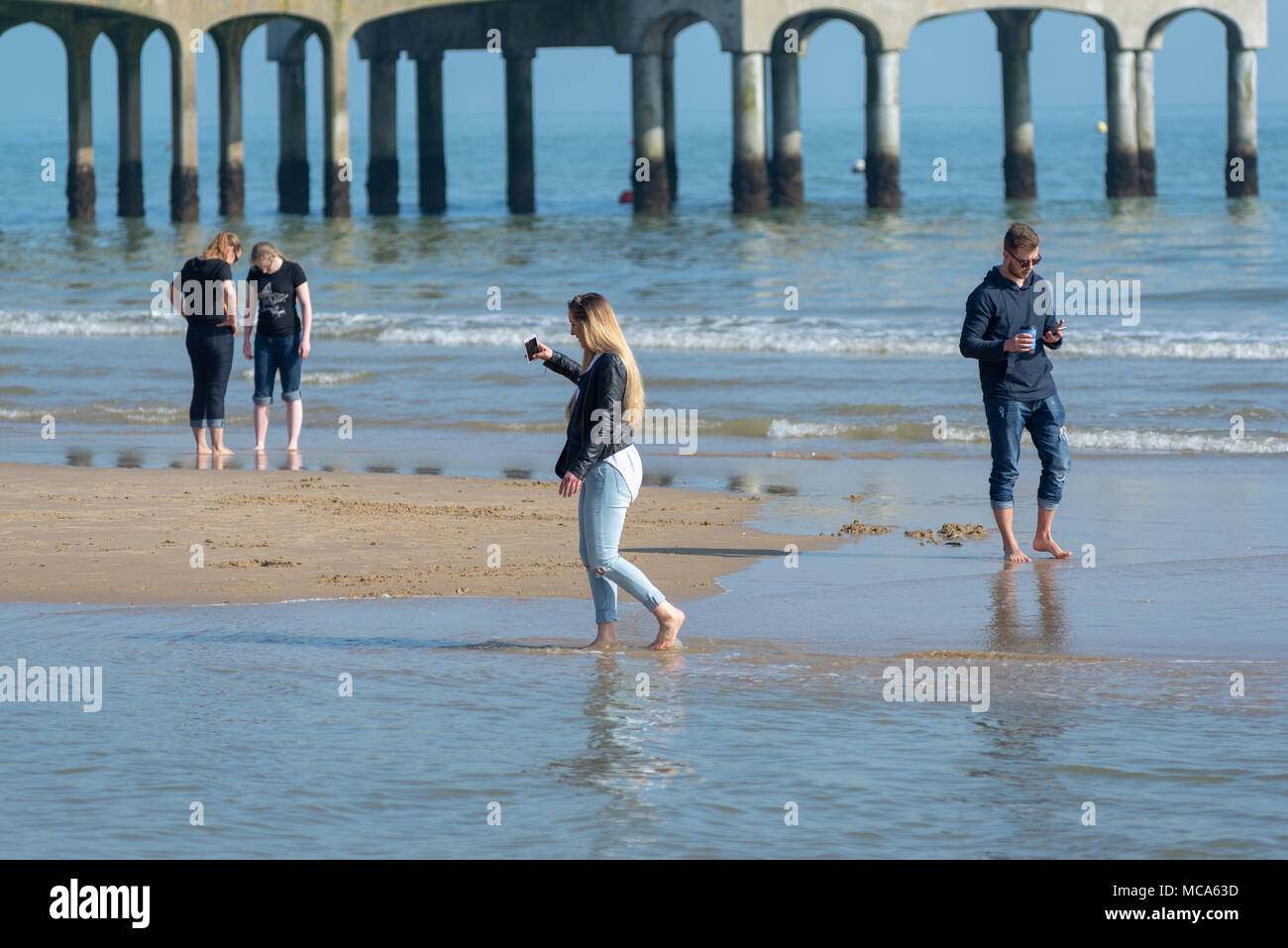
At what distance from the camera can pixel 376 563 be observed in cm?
891

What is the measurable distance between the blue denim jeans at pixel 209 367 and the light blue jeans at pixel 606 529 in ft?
18.8

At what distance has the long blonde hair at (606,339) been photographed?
6.77m

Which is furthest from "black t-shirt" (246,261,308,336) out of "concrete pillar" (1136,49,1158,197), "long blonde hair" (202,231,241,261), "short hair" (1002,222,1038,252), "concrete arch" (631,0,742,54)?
"concrete pillar" (1136,49,1158,197)

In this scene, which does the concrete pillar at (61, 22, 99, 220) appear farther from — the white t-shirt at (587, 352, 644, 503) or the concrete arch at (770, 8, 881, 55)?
the white t-shirt at (587, 352, 644, 503)

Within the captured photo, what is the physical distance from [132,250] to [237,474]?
87.5ft

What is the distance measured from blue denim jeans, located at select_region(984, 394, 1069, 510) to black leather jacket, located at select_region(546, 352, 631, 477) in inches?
95.5

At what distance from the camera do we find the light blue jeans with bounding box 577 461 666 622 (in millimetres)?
6953

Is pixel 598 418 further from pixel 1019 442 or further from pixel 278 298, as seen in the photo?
pixel 278 298

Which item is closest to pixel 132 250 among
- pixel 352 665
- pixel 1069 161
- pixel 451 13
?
pixel 451 13

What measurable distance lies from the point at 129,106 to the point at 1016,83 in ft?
70.0

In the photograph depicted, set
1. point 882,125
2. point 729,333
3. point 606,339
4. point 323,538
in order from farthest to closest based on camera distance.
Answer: point 882,125
point 729,333
point 323,538
point 606,339

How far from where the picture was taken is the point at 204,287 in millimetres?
11766

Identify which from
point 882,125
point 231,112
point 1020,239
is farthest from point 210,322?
point 231,112

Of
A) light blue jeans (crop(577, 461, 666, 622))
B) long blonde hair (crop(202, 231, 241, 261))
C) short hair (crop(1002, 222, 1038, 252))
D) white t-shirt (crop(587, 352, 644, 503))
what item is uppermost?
long blonde hair (crop(202, 231, 241, 261))
